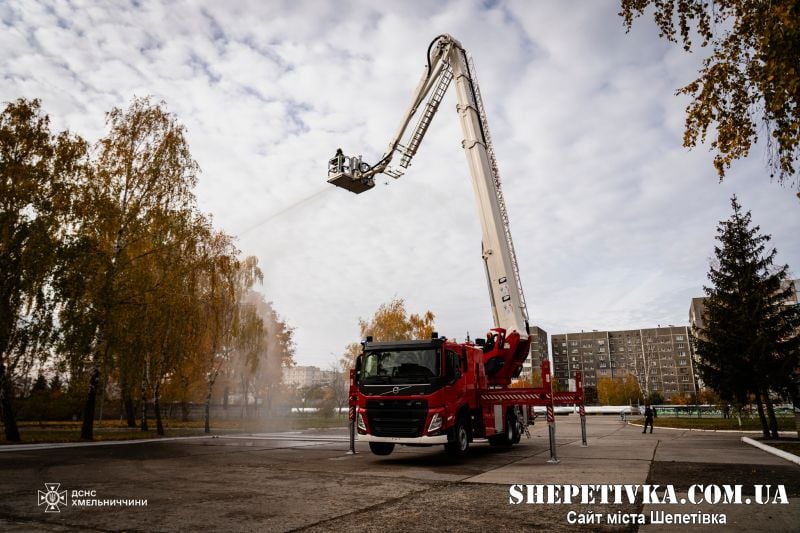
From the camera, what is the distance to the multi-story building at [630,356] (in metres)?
126

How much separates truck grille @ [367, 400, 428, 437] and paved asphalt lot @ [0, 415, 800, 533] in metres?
0.76

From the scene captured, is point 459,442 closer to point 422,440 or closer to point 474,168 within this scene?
point 422,440

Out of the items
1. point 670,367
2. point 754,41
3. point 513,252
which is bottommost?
point 670,367

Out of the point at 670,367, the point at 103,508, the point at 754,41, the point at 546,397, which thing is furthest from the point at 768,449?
the point at 670,367

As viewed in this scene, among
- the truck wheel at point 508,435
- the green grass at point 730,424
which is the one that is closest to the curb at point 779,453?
the truck wheel at point 508,435

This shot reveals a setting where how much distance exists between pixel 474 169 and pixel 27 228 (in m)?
16.7

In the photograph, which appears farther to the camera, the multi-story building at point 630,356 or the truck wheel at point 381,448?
the multi-story building at point 630,356

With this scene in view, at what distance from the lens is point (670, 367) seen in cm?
12794

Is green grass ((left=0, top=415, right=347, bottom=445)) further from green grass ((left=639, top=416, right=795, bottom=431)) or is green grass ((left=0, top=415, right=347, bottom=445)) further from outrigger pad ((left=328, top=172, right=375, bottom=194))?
green grass ((left=639, top=416, right=795, bottom=431))

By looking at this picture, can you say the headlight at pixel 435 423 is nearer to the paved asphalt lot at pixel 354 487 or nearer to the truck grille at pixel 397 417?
the truck grille at pixel 397 417

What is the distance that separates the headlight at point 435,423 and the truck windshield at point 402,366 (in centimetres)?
83

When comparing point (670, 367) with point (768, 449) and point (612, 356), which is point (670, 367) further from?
point (768, 449)

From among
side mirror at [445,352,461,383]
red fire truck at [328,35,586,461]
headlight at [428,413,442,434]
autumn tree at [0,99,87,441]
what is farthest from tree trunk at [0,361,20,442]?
side mirror at [445,352,461,383]

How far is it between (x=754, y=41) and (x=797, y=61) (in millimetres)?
1391
